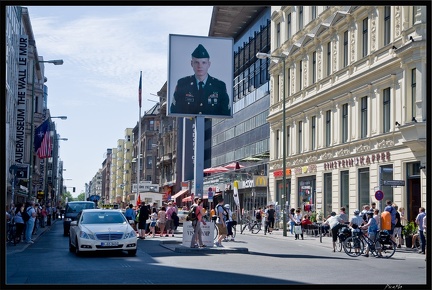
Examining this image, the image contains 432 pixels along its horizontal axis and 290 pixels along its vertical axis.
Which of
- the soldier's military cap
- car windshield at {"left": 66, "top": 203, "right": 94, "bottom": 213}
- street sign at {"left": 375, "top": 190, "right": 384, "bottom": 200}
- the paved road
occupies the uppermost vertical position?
the soldier's military cap

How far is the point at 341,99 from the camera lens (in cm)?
3944

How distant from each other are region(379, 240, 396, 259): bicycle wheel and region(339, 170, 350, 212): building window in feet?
47.8

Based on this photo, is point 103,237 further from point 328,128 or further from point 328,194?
point 328,128

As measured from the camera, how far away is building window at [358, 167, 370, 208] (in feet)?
120

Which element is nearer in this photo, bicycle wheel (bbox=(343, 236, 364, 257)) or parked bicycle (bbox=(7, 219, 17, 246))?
bicycle wheel (bbox=(343, 236, 364, 257))

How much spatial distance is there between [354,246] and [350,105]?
15.3 m

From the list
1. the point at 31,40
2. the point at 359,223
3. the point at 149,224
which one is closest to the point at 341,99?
the point at 149,224

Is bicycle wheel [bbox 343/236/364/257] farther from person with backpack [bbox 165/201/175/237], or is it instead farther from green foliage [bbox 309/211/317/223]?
green foliage [bbox 309/211/317/223]

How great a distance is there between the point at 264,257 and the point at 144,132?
360ft

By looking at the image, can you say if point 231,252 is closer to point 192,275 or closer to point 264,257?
point 264,257

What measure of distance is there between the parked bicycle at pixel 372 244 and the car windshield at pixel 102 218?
7.54 m

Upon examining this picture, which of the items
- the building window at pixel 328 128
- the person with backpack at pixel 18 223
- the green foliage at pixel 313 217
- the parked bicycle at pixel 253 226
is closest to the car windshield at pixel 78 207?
the parked bicycle at pixel 253 226

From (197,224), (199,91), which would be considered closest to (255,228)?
(199,91)

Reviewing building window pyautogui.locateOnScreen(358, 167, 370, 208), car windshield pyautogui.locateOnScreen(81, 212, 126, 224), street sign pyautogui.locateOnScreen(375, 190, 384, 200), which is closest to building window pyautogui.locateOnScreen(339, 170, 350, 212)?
building window pyautogui.locateOnScreen(358, 167, 370, 208)
